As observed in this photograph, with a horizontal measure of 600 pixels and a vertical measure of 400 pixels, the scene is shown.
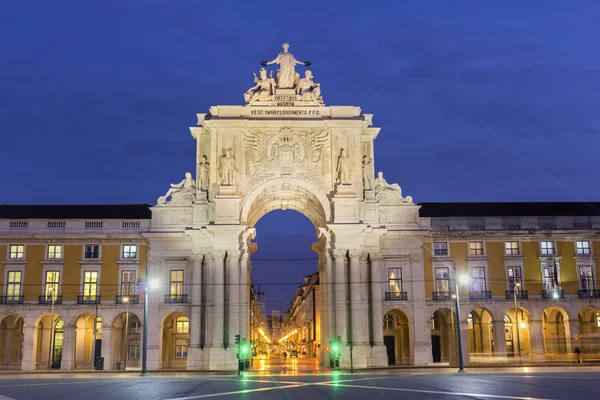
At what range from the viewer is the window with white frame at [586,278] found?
208 feet

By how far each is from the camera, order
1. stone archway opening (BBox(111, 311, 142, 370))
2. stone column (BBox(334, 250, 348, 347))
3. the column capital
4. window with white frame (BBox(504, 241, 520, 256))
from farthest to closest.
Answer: window with white frame (BBox(504, 241, 520, 256))
stone archway opening (BBox(111, 311, 142, 370))
the column capital
stone column (BBox(334, 250, 348, 347))

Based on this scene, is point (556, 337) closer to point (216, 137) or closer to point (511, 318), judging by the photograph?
point (511, 318)

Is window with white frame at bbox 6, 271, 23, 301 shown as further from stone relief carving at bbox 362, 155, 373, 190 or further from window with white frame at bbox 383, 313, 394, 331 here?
window with white frame at bbox 383, 313, 394, 331

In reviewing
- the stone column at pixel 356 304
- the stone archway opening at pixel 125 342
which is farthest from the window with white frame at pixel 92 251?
the stone column at pixel 356 304

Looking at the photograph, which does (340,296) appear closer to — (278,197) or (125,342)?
(278,197)

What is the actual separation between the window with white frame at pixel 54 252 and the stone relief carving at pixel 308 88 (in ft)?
85.4

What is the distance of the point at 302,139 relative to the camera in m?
62.3

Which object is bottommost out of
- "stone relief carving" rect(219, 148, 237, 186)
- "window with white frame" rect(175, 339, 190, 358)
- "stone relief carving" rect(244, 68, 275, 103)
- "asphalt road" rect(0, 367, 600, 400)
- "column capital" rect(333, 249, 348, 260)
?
"asphalt road" rect(0, 367, 600, 400)

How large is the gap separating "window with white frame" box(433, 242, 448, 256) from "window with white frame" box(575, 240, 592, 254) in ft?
40.5

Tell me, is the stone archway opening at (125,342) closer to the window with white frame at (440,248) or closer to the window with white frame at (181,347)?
the window with white frame at (181,347)

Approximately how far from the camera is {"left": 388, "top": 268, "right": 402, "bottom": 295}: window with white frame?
62125 mm

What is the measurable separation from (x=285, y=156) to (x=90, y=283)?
2090cm

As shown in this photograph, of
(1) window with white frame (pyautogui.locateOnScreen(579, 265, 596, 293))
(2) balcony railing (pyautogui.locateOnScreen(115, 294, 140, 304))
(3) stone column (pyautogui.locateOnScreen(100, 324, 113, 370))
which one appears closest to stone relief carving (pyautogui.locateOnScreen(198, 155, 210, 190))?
(2) balcony railing (pyautogui.locateOnScreen(115, 294, 140, 304))

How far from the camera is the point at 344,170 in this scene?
6056 centimetres
